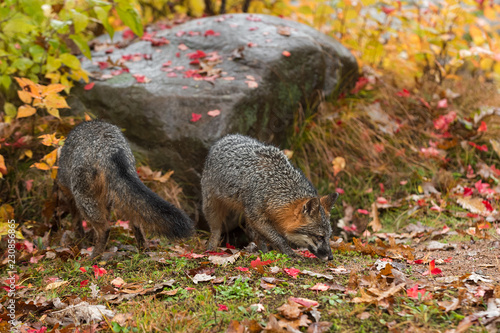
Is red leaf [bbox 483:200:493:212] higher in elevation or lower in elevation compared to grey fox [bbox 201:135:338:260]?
lower

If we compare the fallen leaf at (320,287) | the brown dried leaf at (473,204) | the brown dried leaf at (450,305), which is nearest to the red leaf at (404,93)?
the brown dried leaf at (473,204)

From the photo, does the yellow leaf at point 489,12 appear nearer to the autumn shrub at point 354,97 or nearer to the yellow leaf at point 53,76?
the autumn shrub at point 354,97

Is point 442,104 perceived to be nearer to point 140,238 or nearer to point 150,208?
point 140,238

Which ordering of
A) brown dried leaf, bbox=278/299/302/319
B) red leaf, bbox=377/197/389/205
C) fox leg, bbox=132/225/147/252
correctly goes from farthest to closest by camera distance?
red leaf, bbox=377/197/389/205 < fox leg, bbox=132/225/147/252 < brown dried leaf, bbox=278/299/302/319

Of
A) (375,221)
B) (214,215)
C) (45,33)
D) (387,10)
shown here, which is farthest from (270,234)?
(387,10)

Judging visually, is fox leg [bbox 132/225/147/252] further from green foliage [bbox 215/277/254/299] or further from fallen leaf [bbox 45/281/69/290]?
green foliage [bbox 215/277/254/299]

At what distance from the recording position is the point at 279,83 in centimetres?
845

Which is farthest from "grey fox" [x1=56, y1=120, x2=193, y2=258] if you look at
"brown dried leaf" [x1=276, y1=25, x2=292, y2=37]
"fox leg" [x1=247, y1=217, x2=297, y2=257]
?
"brown dried leaf" [x1=276, y1=25, x2=292, y2=37]

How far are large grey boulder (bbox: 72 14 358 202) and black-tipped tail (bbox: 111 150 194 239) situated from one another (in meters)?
2.50

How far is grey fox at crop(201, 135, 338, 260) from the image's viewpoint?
548 centimetres

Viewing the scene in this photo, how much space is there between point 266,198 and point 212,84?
10.0ft

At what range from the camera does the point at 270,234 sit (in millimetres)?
5695

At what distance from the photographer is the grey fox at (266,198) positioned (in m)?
5.48

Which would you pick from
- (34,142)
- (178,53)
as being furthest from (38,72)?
(178,53)
